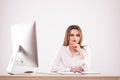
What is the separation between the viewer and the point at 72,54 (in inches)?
127

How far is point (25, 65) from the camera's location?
7.66 ft

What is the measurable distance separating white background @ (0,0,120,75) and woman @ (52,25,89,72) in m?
0.72

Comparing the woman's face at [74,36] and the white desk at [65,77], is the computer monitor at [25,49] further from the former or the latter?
the woman's face at [74,36]

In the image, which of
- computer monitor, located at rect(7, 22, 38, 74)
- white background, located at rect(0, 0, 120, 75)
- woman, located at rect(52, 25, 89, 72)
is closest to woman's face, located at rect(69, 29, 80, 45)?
woman, located at rect(52, 25, 89, 72)

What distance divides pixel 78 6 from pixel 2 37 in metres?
1.24

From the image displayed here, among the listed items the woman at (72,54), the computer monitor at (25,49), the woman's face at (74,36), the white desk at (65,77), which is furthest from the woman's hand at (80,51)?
the white desk at (65,77)

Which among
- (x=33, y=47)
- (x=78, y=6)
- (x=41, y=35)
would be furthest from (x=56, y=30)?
(x=33, y=47)

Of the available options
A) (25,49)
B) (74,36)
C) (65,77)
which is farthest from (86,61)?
(65,77)

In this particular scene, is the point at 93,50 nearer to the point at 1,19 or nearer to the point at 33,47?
the point at 1,19

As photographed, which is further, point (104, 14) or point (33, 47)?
point (104, 14)

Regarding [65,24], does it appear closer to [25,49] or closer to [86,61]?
[86,61]

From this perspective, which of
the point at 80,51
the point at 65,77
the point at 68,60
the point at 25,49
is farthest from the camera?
the point at 68,60

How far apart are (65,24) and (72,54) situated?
37.5 inches

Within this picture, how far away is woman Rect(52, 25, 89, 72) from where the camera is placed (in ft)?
10.2
